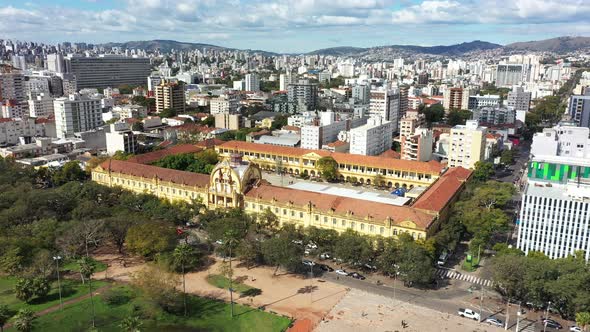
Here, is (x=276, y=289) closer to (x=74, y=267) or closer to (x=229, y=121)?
(x=74, y=267)

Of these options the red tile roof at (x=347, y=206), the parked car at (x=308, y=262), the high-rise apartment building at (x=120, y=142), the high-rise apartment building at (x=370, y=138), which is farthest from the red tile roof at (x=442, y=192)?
the high-rise apartment building at (x=120, y=142)

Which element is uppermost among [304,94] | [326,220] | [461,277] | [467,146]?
[304,94]

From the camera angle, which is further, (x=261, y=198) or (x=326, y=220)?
(x=261, y=198)

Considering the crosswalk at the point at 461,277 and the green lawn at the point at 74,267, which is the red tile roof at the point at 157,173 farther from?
the crosswalk at the point at 461,277

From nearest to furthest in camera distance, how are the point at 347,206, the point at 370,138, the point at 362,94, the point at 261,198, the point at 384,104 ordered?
the point at 347,206 < the point at 261,198 < the point at 370,138 < the point at 384,104 < the point at 362,94

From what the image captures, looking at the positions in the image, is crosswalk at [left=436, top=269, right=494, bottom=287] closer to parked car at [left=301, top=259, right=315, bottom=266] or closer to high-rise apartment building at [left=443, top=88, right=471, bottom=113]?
parked car at [left=301, top=259, right=315, bottom=266]

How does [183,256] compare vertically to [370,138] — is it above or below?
below

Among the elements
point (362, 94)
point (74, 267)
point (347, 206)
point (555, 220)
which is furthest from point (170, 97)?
point (555, 220)

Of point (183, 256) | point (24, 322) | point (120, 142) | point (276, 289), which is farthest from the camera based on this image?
point (120, 142)
